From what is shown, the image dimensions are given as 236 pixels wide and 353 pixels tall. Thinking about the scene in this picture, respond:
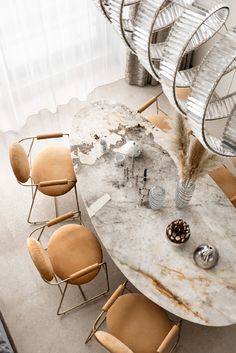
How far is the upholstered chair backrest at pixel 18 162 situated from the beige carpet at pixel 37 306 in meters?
0.61

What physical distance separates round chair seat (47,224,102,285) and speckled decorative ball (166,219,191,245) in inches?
22.2

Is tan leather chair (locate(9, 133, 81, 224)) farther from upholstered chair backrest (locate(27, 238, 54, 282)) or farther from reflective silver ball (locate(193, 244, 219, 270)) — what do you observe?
reflective silver ball (locate(193, 244, 219, 270))

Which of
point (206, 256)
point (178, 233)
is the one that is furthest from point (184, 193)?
point (206, 256)

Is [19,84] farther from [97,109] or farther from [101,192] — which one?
[101,192]

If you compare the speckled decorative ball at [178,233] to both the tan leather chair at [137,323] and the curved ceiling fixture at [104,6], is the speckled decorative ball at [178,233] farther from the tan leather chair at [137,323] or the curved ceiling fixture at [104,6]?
the curved ceiling fixture at [104,6]

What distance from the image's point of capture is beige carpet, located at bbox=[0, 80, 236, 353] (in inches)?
113

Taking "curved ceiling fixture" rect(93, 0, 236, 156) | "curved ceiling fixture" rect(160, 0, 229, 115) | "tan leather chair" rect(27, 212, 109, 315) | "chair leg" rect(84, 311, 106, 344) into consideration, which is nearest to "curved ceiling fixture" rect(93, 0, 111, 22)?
"curved ceiling fixture" rect(93, 0, 236, 156)

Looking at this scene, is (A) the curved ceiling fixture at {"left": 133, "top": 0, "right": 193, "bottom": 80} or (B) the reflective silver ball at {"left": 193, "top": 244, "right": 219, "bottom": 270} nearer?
(A) the curved ceiling fixture at {"left": 133, "top": 0, "right": 193, "bottom": 80}

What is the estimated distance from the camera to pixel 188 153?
2.22m

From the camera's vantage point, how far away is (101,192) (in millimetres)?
2773

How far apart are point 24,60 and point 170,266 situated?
2.53 meters

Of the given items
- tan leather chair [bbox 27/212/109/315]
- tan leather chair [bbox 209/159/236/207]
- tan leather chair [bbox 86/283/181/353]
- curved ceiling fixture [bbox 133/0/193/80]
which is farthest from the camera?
tan leather chair [bbox 209/159/236/207]

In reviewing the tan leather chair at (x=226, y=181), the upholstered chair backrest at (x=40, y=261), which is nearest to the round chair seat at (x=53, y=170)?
the upholstered chair backrest at (x=40, y=261)

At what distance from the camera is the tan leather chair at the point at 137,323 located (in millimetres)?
2398
